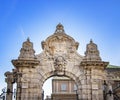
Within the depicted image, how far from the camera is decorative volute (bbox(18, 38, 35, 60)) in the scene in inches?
758

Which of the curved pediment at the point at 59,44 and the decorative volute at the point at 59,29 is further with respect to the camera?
the decorative volute at the point at 59,29

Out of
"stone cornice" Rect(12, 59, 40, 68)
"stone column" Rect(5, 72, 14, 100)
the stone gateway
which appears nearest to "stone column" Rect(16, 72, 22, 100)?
the stone gateway

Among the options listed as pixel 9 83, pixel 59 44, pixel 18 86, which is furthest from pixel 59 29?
pixel 9 83

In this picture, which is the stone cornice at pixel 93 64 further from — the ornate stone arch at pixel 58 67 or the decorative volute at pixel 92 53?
the decorative volute at pixel 92 53

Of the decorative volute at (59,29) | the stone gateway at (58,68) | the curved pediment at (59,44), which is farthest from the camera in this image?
the decorative volute at (59,29)

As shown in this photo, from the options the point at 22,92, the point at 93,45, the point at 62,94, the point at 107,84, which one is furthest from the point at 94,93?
the point at 62,94

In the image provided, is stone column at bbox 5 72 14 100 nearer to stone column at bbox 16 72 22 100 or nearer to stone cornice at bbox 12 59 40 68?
stone column at bbox 16 72 22 100

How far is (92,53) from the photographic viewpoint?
19688mm

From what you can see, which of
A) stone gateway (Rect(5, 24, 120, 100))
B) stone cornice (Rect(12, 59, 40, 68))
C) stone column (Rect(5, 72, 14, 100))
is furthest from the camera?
stone column (Rect(5, 72, 14, 100))

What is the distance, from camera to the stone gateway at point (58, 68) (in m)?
18.8

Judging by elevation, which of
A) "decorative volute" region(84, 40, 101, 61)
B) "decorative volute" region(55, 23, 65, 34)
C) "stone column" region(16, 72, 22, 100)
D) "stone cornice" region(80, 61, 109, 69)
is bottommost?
"stone column" region(16, 72, 22, 100)

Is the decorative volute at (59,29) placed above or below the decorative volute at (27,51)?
above

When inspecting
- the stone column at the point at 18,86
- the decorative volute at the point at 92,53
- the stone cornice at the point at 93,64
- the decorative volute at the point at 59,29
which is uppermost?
the decorative volute at the point at 59,29

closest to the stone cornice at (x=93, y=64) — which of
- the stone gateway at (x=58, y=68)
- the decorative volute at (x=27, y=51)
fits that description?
the stone gateway at (x=58, y=68)
